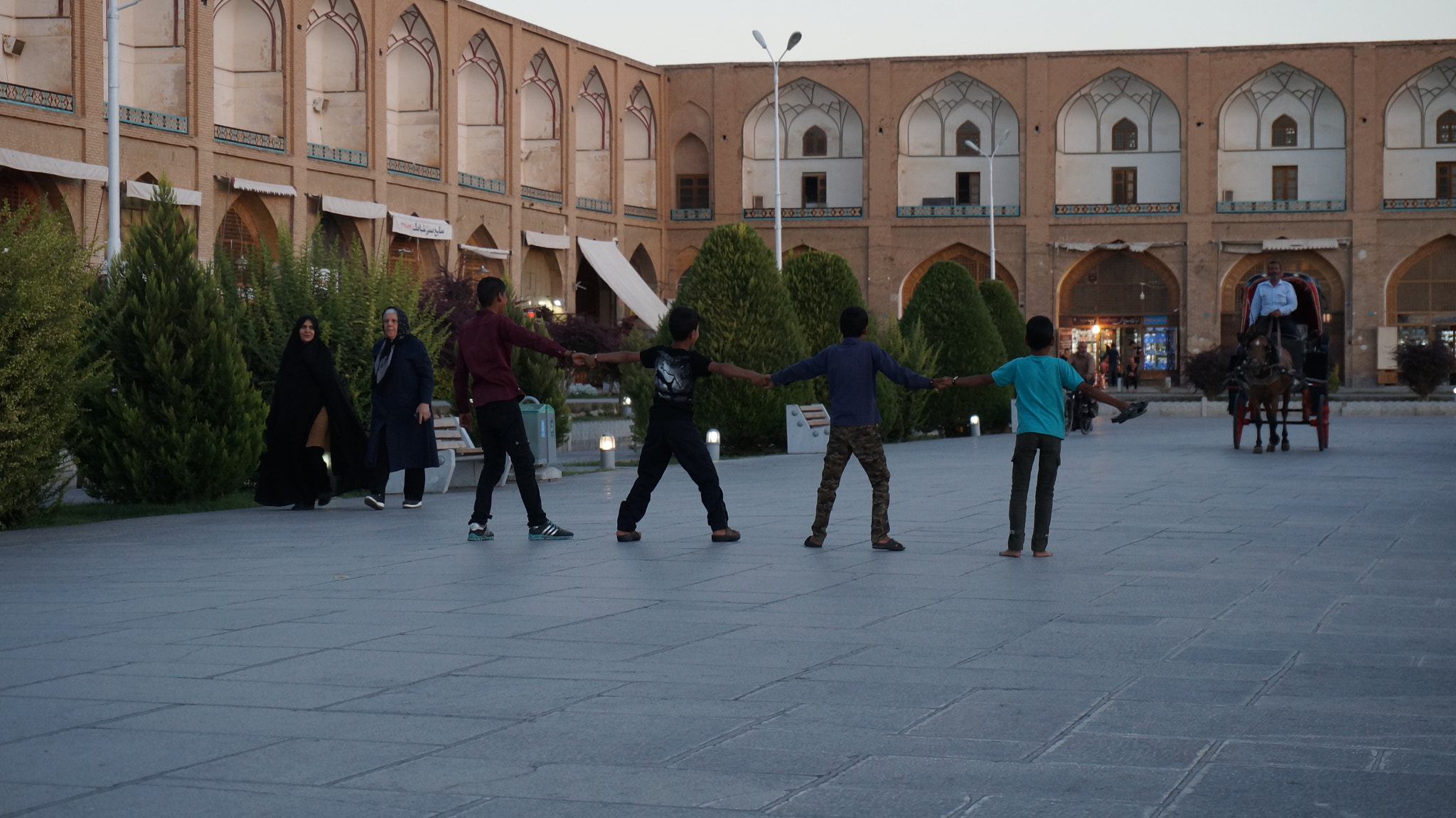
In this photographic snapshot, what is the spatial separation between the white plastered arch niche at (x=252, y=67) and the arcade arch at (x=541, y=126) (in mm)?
8845

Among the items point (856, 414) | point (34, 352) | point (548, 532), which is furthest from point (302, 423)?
point (856, 414)

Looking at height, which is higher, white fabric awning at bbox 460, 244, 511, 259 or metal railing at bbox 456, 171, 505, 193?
metal railing at bbox 456, 171, 505, 193

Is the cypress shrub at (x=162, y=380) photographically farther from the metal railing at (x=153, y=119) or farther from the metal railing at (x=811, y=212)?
the metal railing at (x=811, y=212)

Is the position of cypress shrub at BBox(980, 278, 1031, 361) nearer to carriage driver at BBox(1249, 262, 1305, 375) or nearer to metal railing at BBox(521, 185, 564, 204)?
carriage driver at BBox(1249, 262, 1305, 375)

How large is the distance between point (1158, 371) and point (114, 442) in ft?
120

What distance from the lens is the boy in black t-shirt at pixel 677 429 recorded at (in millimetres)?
7672

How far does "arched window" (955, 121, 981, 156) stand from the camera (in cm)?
4356

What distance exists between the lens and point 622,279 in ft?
132

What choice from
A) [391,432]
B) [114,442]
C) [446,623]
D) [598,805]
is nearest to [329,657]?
[446,623]

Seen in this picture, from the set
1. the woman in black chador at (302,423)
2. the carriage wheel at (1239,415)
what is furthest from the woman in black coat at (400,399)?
the carriage wheel at (1239,415)

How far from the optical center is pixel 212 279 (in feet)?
35.1

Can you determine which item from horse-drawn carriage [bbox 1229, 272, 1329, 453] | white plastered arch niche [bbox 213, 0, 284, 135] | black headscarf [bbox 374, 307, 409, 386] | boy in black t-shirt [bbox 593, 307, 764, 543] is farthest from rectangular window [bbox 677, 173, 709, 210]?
boy in black t-shirt [bbox 593, 307, 764, 543]

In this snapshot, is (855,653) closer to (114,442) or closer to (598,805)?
(598,805)

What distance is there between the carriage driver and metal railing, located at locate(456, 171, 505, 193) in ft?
76.1
